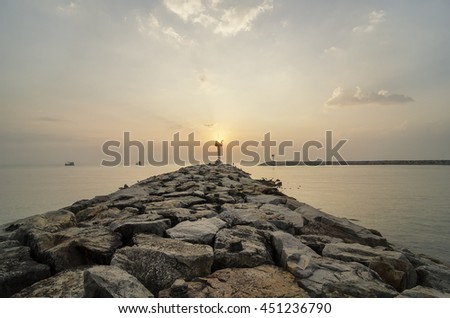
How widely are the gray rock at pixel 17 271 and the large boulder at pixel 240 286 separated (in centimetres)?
124

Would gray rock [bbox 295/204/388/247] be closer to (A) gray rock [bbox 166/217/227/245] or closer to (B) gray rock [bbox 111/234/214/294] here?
(A) gray rock [bbox 166/217/227/245]

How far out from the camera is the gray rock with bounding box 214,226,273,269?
2.83 meters

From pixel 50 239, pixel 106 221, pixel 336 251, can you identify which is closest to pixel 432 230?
pixel 336 251

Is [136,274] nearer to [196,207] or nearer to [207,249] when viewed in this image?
[207,249]

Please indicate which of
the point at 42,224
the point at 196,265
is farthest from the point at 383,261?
the point at 42,224

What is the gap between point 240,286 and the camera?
→ 8.04 ft

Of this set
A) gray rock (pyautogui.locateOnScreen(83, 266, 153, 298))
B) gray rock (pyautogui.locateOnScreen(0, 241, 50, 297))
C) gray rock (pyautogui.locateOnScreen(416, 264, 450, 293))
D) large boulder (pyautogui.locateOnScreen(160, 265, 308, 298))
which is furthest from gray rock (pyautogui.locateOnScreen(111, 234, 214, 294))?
gray rock (pyautogui.locateOnScreen(416, 264, 450, 293))

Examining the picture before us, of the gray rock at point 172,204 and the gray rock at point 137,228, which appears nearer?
the gray rock at point 137,228

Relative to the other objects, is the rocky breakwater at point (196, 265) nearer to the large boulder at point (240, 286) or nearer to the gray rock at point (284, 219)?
the large boulder at point (240, 286)

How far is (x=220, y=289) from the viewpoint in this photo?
7.86 feet

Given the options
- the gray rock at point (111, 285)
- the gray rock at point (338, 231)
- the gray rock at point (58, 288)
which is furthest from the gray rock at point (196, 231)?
the gray rock at point (338, 231)

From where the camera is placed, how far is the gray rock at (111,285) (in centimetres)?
207

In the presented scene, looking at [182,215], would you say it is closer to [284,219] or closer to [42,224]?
[284,219]
